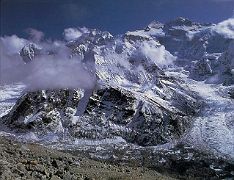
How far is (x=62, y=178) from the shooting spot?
183 ft

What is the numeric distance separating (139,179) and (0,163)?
38492 mm

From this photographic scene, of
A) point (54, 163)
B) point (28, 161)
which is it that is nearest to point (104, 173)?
point (54, 163)

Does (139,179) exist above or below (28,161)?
below

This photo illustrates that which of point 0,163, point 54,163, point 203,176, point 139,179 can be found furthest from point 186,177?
point 0,163

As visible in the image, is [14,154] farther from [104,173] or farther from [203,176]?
[203,176]

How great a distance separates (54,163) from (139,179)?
26.0 m

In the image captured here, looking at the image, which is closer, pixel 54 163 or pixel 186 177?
pixel 54 163

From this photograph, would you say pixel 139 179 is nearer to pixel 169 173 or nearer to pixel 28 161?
pixel 28 161

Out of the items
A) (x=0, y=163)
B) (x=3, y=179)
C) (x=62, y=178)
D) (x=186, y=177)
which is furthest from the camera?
(x=186, y=177)

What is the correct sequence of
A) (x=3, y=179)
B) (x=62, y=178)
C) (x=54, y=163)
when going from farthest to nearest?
(x=54, y=163)
(x=62, y=178)
(x=3, y=179)

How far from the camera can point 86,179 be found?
191 feet

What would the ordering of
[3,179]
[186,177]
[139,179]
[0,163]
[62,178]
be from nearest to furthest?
[3,179], [0,163], [62,178], [139,179], [186,177]

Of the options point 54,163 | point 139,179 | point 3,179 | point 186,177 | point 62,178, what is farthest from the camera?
point 186,177

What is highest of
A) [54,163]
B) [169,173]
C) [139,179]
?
[54,163]
